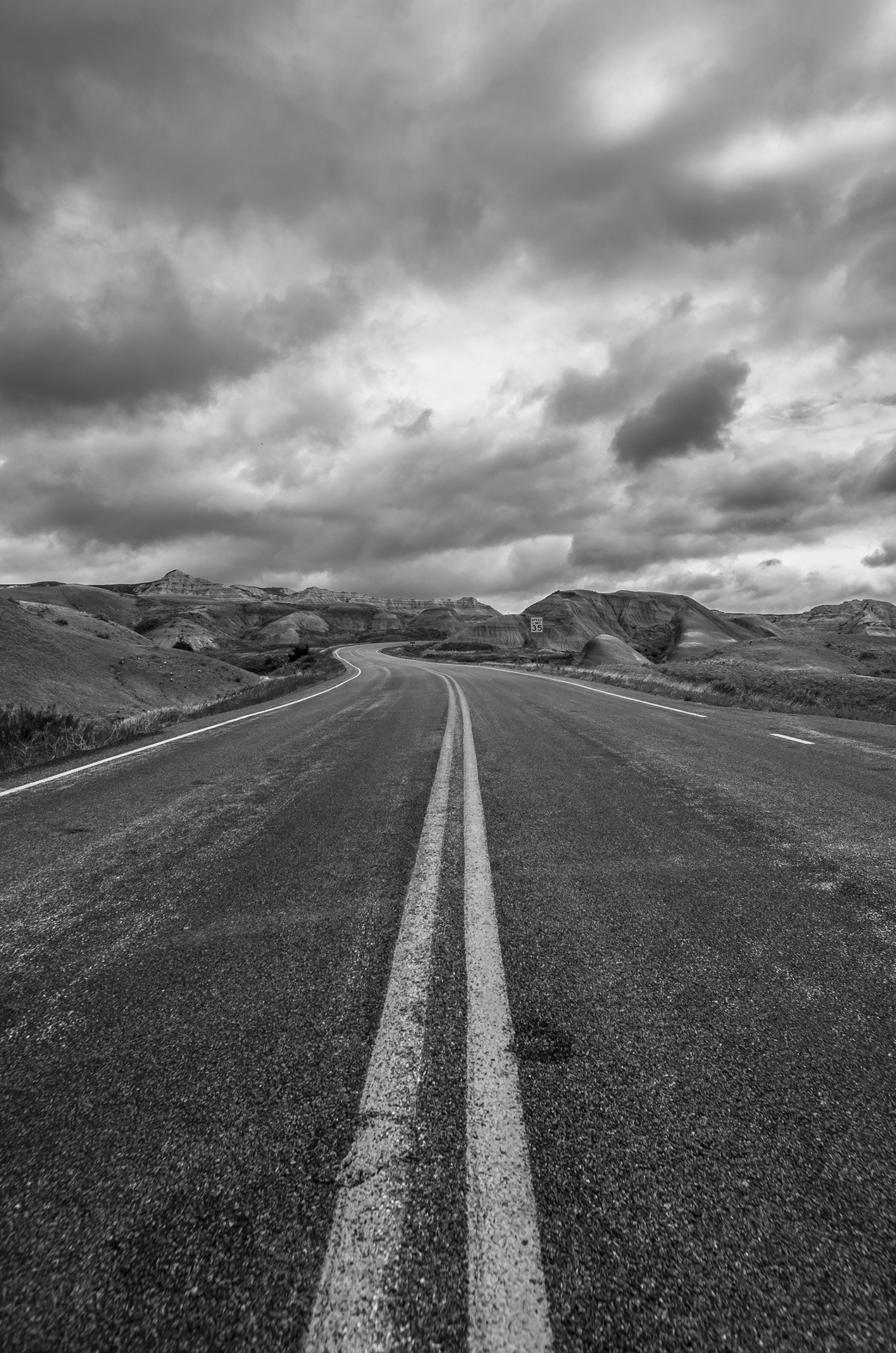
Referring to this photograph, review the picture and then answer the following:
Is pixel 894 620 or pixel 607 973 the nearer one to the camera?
pixel 607 973

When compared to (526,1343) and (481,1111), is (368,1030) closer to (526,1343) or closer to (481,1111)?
(481,1111)

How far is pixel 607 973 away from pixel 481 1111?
2.97 feet

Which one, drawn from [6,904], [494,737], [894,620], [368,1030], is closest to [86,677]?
[494,737]

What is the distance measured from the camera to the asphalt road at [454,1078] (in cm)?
116

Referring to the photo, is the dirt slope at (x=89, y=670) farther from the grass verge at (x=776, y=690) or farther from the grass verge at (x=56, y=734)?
the grass verge at (x=776, y=690)

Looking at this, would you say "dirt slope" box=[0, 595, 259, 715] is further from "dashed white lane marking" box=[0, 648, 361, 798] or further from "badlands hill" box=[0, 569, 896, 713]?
"dashed white lane marking" box=[0, 648, 361, 798]

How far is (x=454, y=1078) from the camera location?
173 centimetres

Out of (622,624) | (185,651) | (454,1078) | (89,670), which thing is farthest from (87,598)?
(622,624)

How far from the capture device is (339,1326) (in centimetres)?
110

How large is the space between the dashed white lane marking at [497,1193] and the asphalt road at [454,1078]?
14mm

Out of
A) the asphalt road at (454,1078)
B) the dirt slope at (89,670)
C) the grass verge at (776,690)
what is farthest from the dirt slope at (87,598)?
the asphalt road at (454,1078)

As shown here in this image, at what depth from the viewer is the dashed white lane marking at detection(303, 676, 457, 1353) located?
1.10 meters

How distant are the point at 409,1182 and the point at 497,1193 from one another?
210mm

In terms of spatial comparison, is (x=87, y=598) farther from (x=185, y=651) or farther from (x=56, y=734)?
(x=56, y=734)
